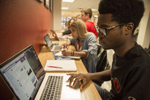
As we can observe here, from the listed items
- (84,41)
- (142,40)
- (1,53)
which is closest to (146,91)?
(1,53)

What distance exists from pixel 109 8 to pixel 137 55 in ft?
1.12

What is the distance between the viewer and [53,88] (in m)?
0.70

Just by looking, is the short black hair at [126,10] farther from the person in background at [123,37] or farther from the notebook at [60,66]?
the notebook at [60,66]

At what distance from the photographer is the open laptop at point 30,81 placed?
425 millimetres

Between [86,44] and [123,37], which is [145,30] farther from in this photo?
[123,37]

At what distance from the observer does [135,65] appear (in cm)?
57

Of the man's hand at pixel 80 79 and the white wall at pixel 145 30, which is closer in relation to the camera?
the man's hand at pixel 80 79

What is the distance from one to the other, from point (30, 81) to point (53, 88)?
7.0 inches

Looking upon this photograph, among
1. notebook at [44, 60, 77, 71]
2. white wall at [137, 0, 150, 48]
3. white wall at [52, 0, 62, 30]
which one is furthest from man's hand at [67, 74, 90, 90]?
white wall at [137, 0, 150, 48]

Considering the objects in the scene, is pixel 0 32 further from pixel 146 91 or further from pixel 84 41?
pixel 84 41

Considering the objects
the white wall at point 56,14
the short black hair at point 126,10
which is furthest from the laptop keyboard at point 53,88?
the white wall at point 56,14

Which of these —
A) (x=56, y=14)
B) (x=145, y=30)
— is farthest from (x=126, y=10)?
(x=145, y=30)

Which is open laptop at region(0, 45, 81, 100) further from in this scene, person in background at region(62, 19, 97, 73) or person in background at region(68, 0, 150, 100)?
person in background at region(62, 19, 97, 73)

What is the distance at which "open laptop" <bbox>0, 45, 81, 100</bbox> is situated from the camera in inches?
16.7
